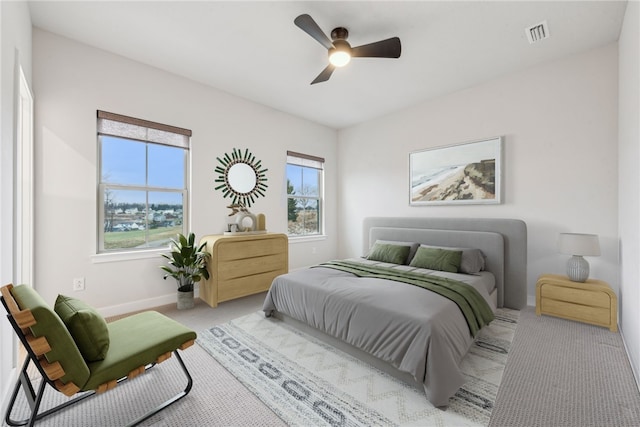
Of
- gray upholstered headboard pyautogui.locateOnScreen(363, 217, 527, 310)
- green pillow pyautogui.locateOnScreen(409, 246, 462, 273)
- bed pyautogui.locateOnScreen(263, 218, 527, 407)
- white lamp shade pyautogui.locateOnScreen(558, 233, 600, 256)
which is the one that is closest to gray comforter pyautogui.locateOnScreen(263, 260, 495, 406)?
bed pyautogui.locateOnScreen(263, 218, 527, 407)

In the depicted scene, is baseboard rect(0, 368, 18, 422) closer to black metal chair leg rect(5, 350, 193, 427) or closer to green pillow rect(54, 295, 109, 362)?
black metal chair leg rect(5, 350, 193, 427)

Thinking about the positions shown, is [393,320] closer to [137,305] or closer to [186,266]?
[186,266]

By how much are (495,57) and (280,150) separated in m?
3.09

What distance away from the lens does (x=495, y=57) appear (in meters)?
3.04

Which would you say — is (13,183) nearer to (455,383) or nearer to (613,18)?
(455,383)

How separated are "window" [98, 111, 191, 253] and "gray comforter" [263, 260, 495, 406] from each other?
1816 millimetres

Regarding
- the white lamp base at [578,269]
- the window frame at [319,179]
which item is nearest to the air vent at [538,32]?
the white lamp base at [578,269]

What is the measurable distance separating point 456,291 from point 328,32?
2.60m

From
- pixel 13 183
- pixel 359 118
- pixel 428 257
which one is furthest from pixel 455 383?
pixel 359 118

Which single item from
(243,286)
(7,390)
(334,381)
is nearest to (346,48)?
(334,381)

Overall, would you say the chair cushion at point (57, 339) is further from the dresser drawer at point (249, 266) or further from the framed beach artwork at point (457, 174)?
the framed beach artwork at point (457, 174)

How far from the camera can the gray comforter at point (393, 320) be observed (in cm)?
167

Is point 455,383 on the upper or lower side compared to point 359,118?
lower

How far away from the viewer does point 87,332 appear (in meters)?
1.41
